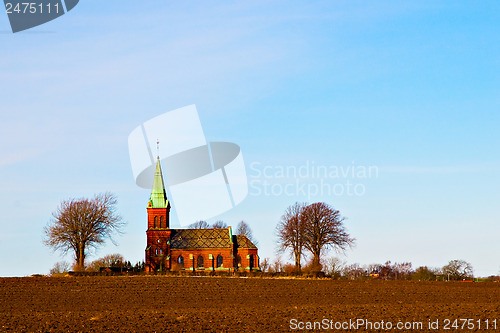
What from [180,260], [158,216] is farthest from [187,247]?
[158,216]

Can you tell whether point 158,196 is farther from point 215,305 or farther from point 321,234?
point 215,305

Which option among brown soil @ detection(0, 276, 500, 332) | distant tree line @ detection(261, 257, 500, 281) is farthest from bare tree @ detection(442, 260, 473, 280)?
brown soil @ detection(0, 276, 500, 332)

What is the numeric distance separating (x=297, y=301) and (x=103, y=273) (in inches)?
1406

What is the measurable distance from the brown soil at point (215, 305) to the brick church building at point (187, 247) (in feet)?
132

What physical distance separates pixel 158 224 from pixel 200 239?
7.32 meters

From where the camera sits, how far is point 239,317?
32.4m

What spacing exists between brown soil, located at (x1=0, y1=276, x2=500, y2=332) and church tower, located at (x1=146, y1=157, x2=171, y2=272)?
40.0 m

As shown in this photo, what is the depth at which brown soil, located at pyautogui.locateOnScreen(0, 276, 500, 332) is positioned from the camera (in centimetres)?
3028

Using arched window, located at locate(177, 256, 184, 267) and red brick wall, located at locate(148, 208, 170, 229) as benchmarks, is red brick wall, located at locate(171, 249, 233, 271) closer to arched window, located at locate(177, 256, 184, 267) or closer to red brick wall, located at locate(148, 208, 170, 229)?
arched window, located at locate(177, 256, 184, 267)

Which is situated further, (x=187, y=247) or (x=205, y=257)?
(x=187, y=247)

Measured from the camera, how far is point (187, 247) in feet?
347

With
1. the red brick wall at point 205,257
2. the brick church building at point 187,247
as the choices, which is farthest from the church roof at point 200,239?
the red brick wall at point 205,257

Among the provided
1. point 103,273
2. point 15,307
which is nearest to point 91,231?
point 103,273

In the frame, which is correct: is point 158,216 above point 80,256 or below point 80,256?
above
